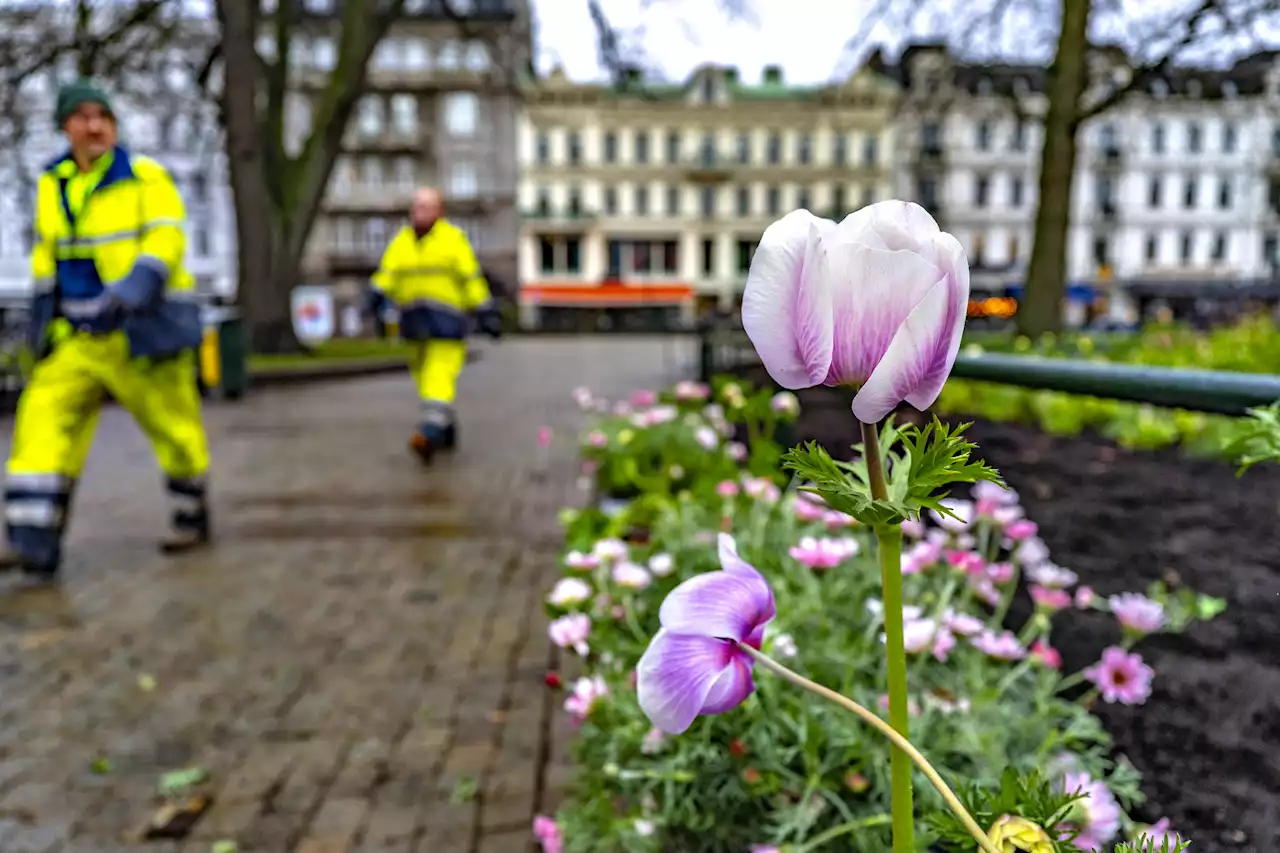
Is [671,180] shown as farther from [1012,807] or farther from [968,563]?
[1012,807]

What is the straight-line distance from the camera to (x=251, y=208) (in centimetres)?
1546

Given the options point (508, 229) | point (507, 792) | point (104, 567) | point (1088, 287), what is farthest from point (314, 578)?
point (1088, 287)

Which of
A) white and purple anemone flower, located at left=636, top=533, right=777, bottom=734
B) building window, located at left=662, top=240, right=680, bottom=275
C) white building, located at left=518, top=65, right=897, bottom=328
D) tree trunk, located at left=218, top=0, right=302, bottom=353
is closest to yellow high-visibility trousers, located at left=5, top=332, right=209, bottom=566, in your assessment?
white and purple anemone flower, located at left=636, top=533, right=777, bottom=734

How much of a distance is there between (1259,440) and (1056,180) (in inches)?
460

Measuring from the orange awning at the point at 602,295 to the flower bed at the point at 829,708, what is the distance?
5010cm

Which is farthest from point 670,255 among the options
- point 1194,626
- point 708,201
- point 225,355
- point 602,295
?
point 1194,626

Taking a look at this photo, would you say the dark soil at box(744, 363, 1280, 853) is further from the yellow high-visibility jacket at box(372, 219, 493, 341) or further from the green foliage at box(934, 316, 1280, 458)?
the yellow high-visibility jacket at box(372, 219, 493, 341)

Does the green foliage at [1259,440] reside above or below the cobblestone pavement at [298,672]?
above

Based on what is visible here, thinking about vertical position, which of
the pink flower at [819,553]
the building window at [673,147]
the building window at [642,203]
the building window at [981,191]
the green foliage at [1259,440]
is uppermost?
the building window at [673,147]

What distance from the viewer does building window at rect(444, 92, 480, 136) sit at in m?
52.0

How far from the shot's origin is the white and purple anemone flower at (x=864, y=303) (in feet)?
2.05

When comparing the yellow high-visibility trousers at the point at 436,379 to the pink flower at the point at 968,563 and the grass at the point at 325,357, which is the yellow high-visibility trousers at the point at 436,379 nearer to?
the pink flower at the point at 968,563

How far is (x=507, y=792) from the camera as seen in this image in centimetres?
244

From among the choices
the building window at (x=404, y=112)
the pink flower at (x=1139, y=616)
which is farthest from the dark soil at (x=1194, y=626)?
the building window at (x=404, y=112)
